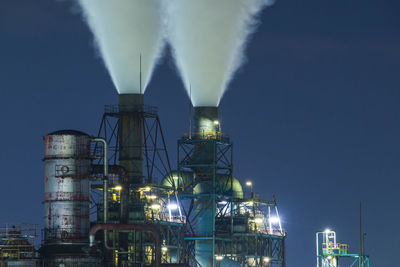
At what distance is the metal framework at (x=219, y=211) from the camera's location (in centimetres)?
13362

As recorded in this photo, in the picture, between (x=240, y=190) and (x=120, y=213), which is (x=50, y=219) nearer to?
(x=120, y=213)

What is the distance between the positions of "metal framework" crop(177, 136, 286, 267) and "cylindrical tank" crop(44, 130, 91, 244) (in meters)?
30.1

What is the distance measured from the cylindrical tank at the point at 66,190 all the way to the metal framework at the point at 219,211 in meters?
30.1

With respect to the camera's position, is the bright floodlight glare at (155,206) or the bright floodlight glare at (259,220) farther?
the bright floodlight glare at (259,220)

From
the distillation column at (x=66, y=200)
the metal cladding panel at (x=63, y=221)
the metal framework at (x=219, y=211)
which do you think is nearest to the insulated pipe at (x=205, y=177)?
the metal framework at (x=219, y=211)

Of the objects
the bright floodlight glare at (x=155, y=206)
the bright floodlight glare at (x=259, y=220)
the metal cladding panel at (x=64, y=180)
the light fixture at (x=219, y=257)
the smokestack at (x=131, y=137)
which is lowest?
the light fixture at (x=219, y=257)

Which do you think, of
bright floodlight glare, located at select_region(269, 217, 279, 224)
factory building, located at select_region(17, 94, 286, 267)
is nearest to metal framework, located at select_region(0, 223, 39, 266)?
factory building, located at select_region(17, 94, 286, 267)

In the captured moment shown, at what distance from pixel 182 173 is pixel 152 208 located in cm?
1581

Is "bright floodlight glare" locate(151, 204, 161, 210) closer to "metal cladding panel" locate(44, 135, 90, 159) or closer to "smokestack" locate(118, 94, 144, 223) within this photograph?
"smokestack" locate(118, 94, 144, 223)

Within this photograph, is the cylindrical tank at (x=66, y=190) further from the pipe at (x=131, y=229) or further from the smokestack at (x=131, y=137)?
the smokestack at (x=131, y=137)

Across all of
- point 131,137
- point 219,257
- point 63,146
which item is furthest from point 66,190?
point 219,257

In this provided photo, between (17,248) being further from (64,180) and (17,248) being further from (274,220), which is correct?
(274,220)

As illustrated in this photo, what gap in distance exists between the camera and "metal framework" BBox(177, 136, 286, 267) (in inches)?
5261

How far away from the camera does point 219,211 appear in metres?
137
